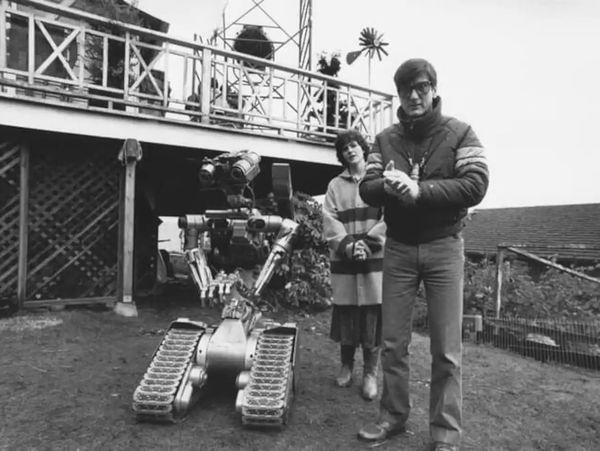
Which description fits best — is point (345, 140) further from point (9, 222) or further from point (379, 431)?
point (9, 222)

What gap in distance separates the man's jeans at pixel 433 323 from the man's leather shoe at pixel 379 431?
0.15 feet

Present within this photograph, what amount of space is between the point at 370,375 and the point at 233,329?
0.98 meters

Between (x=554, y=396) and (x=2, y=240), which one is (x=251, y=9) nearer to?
(x=2, y=240)

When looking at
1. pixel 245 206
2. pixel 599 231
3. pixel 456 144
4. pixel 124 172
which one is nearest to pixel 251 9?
pixel 124 172

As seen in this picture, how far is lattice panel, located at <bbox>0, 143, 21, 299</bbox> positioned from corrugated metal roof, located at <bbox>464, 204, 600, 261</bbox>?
1555 centimetres

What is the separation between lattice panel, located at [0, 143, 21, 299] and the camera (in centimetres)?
504

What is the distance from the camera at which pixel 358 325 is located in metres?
2.99

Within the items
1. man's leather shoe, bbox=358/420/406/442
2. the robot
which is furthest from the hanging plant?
man's leather shoe, bbox=358/420/406/442

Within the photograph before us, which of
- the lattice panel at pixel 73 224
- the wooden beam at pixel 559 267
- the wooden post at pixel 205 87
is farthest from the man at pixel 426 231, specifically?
the lattice panel at pixel 73 224

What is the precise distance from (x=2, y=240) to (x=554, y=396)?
18.4 ft

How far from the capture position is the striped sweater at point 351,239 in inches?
114

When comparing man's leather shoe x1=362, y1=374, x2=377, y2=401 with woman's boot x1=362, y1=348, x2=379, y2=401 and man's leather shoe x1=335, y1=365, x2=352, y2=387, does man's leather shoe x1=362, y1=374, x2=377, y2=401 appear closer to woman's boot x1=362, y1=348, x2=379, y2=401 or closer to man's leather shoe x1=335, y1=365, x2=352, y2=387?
woman's boot x1=362, y1=348, x2=379, y2=401

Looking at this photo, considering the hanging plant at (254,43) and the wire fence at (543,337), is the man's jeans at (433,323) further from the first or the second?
the hanging plant at (254,43)

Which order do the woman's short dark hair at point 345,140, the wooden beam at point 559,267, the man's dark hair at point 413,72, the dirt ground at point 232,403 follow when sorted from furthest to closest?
the wooden beam at point 559,267, the woman's short dark hair at point 345,140, the dirt ground at point 232,403, the man's dark hair at point 413,72
